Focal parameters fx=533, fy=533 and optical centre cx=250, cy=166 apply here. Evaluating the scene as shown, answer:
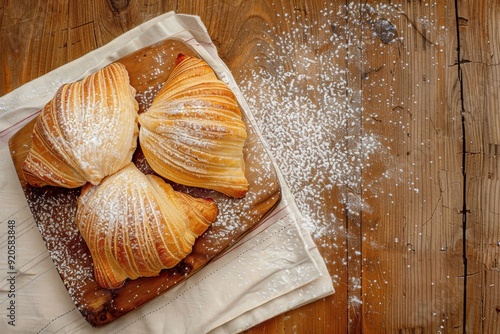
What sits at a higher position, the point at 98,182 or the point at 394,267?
the point at 98,182

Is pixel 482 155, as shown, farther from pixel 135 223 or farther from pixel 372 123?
pixel 135 223

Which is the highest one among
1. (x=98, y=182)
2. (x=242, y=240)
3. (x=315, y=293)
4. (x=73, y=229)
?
(x=98, y=182)

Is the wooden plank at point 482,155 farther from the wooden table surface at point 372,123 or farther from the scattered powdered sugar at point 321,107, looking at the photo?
the scattered powdered sugar at point 321,107

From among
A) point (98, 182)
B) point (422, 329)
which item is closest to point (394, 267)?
point (422, 329)

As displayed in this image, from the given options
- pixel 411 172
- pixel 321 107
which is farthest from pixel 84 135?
pixel 411 172

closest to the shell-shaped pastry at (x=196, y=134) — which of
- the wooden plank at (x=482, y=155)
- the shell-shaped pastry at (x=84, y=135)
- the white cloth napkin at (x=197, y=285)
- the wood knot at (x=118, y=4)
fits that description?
the shell-shaped pastry at (x=84, y=135)

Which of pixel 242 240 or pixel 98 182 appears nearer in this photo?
pixel 98 182

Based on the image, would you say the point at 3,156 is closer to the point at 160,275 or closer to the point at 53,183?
the point at 53,183
